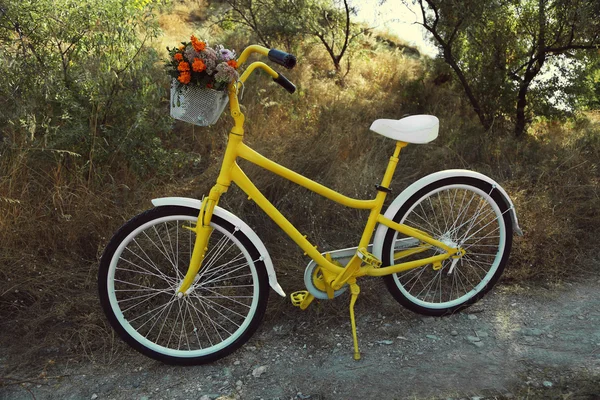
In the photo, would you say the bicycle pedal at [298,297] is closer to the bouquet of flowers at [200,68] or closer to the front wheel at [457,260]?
the front wheel at [457,260]

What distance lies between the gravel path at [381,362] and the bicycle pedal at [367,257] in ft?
1.80

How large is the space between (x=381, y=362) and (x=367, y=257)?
624 mm

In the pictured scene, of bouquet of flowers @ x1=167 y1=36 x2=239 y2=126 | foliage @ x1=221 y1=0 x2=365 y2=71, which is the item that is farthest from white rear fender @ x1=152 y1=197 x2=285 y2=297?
foliage @ x1=221 y1=0 x2=365 y2=71

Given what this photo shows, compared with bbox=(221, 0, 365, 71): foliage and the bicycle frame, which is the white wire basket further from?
bbox=(221, 0, 365, 71): foliage

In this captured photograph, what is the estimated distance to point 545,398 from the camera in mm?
2436

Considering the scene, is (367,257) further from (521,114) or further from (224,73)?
(521,114)

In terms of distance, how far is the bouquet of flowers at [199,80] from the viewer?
85.6 inches

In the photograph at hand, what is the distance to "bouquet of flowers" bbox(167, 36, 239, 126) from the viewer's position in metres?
2.17

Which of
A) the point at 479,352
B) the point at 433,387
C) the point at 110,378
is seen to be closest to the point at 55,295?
the point at 110,378

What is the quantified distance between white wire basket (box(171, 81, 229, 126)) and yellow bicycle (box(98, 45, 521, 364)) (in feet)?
0.40

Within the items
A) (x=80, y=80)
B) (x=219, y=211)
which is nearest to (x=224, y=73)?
(x=219, y=211)

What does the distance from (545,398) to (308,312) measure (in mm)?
1417

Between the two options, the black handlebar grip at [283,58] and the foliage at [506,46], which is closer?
the black handlebar grip at [283,58]

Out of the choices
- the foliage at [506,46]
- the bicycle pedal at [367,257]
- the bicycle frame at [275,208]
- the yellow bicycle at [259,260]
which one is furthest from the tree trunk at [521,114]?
the bicycle pedal at [367,257]
